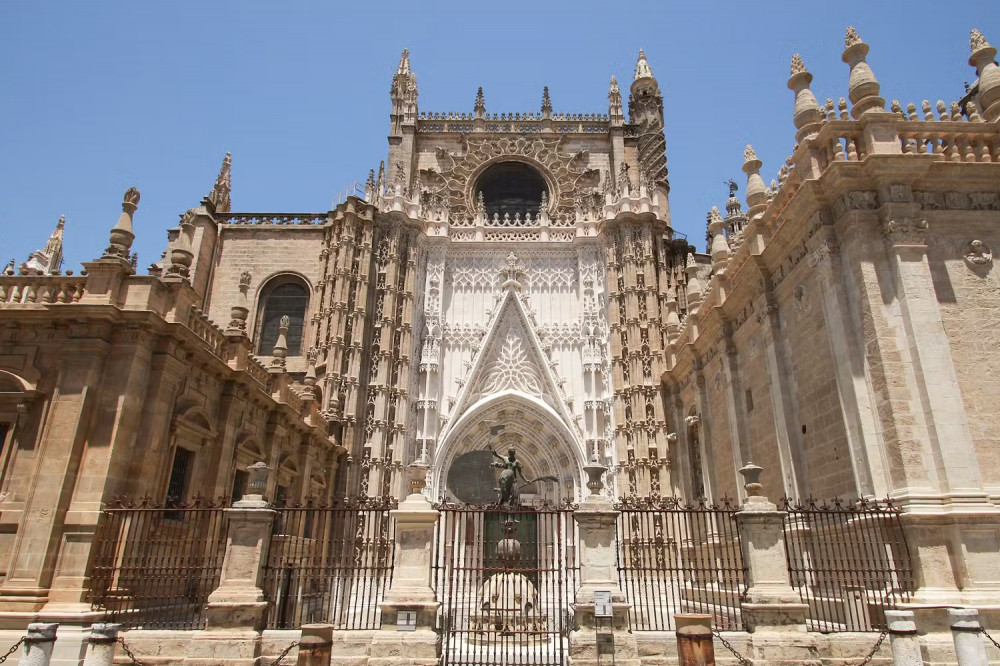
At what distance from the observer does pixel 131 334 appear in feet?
36.2

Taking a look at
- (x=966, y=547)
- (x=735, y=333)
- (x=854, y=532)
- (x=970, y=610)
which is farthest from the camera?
(x=735, y=333)

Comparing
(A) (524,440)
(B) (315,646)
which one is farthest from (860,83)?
(A) (524,440)

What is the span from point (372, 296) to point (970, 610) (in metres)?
21.8

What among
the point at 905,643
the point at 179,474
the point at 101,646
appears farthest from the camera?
the point at 179,474

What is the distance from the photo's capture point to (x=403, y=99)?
30234mm

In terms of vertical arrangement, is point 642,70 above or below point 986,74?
above

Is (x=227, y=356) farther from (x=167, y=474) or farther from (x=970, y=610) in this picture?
(x=970, y=610)

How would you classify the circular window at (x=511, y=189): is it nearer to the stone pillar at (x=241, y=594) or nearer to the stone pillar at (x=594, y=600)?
the stone pillar at (x=594, y=600)

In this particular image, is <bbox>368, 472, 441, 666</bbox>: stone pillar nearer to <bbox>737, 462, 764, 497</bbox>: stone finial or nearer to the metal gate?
the metal gate

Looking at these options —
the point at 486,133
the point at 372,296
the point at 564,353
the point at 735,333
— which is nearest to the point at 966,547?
the point at 735,333

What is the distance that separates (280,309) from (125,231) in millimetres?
14956

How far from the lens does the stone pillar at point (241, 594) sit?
879 centimetres

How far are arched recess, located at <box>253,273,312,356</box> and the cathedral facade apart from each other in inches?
3.8

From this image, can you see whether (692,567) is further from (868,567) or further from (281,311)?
(281,311)
